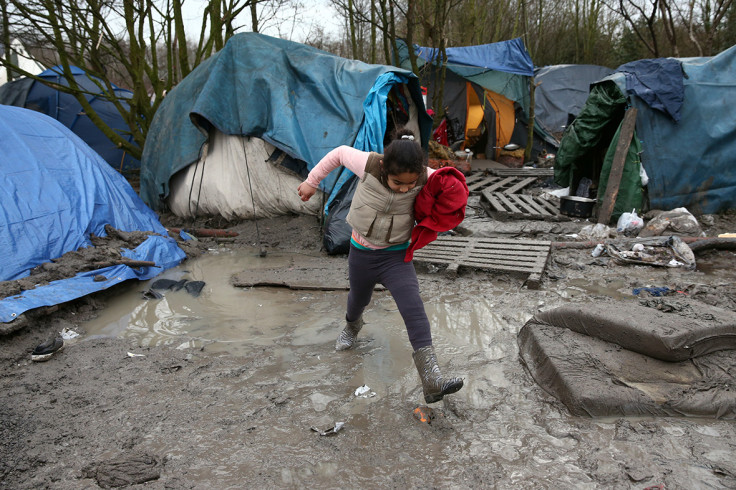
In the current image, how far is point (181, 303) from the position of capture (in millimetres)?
4660

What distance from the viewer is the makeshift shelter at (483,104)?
12.1 metres

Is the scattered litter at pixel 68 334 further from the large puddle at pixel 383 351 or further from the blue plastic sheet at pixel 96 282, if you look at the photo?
the blue plastic sheet at pixel 96 282

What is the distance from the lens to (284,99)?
6.98 meters

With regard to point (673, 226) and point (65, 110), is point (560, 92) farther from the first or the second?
point (65, 110)

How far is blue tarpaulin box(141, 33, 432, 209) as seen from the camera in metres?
6.79

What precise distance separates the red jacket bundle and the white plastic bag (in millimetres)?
4635

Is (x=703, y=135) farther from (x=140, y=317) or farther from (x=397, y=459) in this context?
(x=140, y=317)

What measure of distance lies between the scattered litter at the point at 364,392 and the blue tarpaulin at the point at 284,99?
153 inches

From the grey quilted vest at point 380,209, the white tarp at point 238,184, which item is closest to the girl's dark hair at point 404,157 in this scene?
the grey quilted vest at point 380,209

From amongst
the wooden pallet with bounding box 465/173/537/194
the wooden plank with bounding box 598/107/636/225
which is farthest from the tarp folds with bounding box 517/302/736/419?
the wooden pallet with bounding box 465/173/537/194

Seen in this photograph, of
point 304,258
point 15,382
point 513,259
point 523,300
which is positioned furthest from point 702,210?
point 15,382

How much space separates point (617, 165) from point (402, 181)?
17.6 ft

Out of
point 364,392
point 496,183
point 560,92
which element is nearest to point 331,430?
point 364,392

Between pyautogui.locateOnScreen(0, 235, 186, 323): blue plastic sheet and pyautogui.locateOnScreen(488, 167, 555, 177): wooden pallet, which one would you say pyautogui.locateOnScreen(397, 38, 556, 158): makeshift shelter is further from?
pyautogui.locateOnScreen(0, 235, 186, 323): blue plastic sheet
